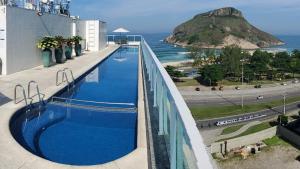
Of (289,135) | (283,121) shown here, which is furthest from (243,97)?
(289,135)

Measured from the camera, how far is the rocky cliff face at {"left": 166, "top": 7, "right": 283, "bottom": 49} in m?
157

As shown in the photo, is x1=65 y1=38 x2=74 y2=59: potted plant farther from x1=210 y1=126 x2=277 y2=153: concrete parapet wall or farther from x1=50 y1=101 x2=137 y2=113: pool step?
x1=210 y1=126 x2=277 y2=153: concrete parapet wall

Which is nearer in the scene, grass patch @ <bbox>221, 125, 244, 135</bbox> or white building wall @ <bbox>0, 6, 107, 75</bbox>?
white building wall @ <bbox>0, 6, 107, 75</bbox>

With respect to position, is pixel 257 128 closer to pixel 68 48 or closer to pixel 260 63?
pixel 68 48

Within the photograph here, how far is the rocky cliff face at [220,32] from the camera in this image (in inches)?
6186

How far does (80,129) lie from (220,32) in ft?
529

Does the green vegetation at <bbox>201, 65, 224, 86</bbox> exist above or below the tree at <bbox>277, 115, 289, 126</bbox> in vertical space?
above

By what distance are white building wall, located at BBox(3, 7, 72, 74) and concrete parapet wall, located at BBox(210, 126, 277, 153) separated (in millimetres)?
13515

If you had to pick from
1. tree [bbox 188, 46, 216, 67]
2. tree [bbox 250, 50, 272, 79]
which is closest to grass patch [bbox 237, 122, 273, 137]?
tree [bbox 250, 50, 272, 79]

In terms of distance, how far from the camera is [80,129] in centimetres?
657

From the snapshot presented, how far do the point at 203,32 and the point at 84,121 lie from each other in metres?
162

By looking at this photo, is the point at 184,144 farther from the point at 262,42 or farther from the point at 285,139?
the point at 262,42

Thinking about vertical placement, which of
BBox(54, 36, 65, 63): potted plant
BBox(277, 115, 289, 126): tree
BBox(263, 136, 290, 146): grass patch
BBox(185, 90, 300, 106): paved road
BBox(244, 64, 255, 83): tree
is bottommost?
BBox(263, 136, 290, 146): grass patch

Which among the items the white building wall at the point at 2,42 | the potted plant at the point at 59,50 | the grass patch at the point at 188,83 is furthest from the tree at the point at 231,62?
the white building wall at the point at 2,42
